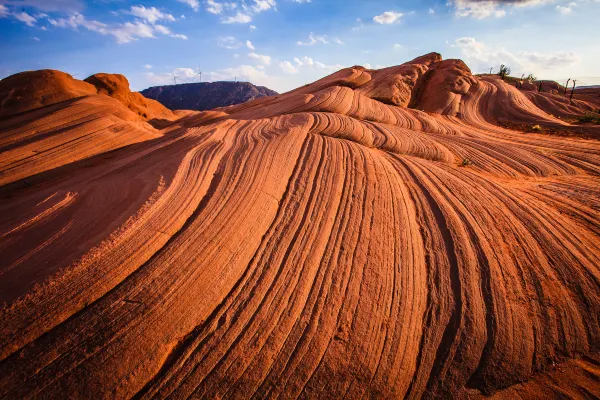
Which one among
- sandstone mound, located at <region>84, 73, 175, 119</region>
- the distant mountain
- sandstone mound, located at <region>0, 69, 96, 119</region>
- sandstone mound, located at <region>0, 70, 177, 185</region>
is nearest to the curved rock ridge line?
sandstone mound, located at <region>0, 70, 177, 185</region>

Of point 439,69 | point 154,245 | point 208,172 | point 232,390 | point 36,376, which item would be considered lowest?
point 232,390

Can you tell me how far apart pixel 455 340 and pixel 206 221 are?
147 inches

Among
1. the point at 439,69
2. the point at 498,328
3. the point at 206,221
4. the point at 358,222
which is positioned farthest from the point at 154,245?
the point at 439,69

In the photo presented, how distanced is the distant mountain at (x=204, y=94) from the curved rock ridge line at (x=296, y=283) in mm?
109173

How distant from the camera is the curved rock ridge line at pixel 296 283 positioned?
8.86ft

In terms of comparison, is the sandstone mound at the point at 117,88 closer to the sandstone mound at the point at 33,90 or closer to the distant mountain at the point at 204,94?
the sandstone mound at the point at 33,90

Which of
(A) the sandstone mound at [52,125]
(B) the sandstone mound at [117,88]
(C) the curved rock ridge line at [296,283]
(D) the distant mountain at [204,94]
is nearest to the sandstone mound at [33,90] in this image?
(A) the sandstone mound at [52,125]

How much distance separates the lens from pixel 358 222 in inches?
193

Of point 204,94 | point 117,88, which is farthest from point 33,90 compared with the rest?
point 204,94

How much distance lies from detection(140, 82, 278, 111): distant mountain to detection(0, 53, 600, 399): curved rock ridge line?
358 feet

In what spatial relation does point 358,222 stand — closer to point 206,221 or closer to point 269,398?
point 206,221

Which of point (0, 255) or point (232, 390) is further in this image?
point (0, 255)

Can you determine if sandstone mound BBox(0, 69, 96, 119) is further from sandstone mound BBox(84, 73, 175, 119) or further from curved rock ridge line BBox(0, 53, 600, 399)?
curved rock ridge line BBox(0, 53, 600, 399)

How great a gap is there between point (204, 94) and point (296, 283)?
409ft
